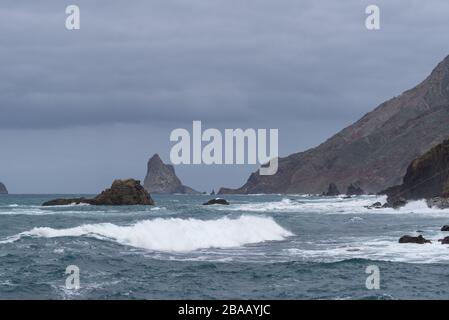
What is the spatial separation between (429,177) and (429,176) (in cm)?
15

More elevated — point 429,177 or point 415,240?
point 429,177

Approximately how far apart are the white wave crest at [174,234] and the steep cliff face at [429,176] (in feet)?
180

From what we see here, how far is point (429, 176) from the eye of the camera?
10544cm

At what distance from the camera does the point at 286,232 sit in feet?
172

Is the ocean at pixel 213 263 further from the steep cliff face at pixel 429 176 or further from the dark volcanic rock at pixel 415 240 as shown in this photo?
the steep cliff face at pixel 429 176

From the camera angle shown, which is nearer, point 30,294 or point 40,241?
point 30,294

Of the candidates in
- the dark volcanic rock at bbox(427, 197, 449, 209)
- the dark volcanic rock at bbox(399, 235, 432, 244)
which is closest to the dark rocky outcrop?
the dark volcanic rock at bbox(427, 197, 449, 209)

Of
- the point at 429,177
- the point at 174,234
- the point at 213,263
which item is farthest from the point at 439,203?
the point at 213,263

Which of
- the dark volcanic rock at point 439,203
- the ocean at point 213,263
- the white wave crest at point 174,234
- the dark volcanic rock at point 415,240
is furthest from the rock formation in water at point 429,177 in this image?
the dark volcanic rock at point 415,240

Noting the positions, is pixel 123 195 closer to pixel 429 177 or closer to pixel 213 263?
pixel 429 177
